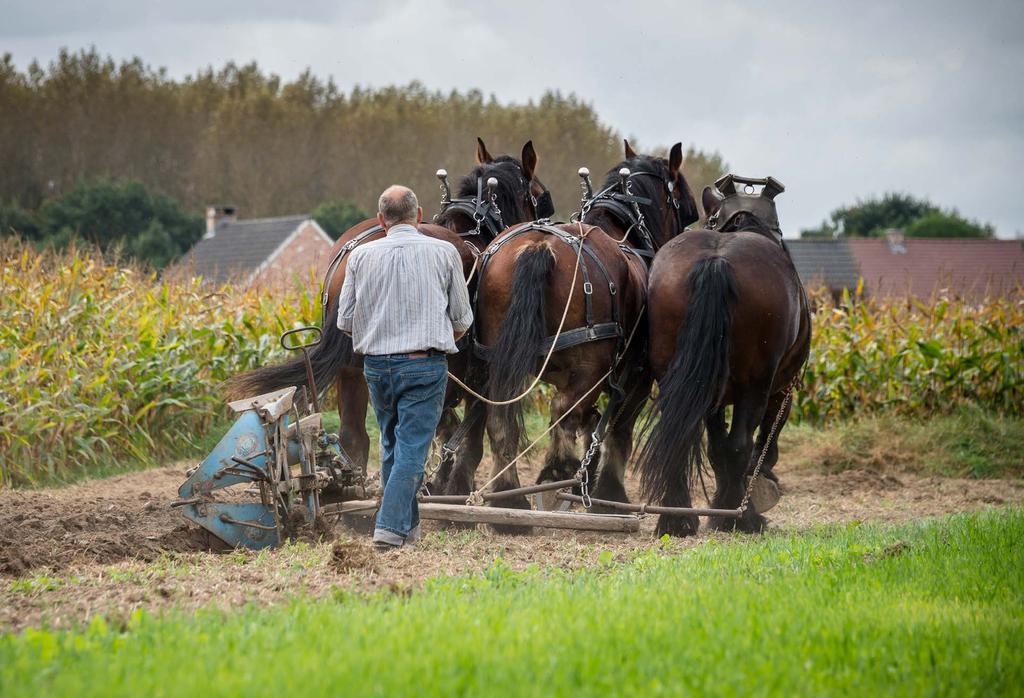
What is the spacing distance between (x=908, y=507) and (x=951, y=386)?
3.77 m

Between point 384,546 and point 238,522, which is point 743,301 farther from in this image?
point 238,522

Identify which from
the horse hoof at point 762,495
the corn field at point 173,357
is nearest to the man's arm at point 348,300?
the horse hoof at point 762,495

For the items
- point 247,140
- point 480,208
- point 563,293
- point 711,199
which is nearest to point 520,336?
point 563,293

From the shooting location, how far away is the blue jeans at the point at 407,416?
6.01 meters

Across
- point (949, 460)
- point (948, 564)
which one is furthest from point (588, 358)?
point (949, 460)

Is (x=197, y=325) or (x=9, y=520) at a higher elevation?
(x=197, y=325)

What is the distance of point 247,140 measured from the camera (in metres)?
51.5

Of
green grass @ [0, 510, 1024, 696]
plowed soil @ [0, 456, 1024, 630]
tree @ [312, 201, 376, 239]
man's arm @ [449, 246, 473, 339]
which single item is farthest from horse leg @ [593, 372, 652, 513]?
tree @ [312, 201, 376, 239]

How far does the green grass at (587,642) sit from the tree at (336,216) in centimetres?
3763

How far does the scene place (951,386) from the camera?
12266mm

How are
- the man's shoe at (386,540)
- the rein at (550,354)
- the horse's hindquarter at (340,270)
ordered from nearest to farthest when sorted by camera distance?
the man's shoe at (386,540)
the rein at (550,354)
the horse's hindquarter at (340,270)

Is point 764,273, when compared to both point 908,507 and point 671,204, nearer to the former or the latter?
point 671,204

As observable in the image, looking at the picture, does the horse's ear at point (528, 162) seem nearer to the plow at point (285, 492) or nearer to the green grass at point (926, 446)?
the plow at point (285, 492)

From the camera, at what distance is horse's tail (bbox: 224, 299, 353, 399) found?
7.10m
